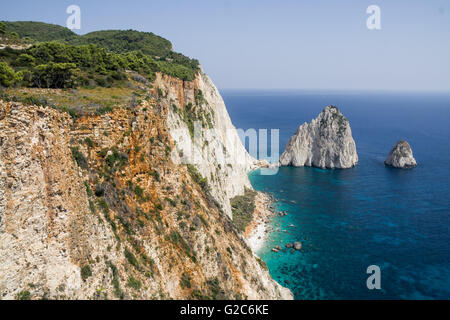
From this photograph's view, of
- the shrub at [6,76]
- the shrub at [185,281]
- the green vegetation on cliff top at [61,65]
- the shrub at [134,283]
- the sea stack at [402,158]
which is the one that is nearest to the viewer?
the shrub at [6,76]

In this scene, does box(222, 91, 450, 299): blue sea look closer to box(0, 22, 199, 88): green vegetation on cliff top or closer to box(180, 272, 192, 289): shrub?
box(180, 272, 192, 289): shrub

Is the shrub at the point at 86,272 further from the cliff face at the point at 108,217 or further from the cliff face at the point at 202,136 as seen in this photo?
the cliff face at the point at 202,136

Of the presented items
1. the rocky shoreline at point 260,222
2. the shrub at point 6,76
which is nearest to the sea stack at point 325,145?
the rocky shoreline at point 260,222

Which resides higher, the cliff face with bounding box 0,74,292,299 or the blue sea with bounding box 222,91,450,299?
the cliff face with bounding box 0,74,292,299

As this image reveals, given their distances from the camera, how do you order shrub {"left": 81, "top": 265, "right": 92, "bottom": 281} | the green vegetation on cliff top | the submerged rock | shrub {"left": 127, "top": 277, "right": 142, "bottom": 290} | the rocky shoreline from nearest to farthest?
shrub {"left": 81, "top": 265, "right": 92, "bottom": 281} → shrub {"left": 127, "top": 277, "right": 142, "bottom": 290} → the green vegetation on cliff top → the submerged rock → the rocky shoreline

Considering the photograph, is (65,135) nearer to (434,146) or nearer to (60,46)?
(60,46)

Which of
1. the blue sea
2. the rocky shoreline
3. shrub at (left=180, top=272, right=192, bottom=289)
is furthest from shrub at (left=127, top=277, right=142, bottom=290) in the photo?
the rocky shoreline
